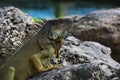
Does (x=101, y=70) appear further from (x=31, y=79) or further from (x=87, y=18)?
(x=87, y=18)

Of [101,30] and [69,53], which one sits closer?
[69,53]

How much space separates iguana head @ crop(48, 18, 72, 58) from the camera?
4.33 m

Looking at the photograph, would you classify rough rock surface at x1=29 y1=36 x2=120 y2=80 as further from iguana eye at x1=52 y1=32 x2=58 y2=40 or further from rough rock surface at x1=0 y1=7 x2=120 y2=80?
iguana eye at x1=52 y1=32 x2=58 y2=40

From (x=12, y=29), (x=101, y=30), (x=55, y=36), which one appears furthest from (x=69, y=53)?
(x=101, y=30)

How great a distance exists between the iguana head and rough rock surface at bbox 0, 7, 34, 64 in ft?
1.71

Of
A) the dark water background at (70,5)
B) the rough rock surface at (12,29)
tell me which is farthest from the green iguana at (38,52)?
the dark water background at (70,5)

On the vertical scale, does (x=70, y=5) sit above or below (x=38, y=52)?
below

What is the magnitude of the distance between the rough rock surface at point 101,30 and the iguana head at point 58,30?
9.82 feet

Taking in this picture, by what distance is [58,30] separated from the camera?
14.4 feet

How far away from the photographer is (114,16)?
8211 mm

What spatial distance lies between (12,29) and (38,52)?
0.77 metres

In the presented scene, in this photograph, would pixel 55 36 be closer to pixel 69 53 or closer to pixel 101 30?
pixel 69 53

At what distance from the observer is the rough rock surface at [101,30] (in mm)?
7562

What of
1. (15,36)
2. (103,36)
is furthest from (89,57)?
(103,36)
